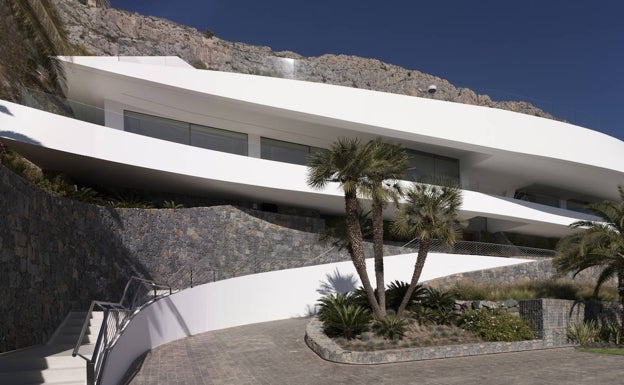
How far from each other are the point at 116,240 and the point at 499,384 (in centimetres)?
1264

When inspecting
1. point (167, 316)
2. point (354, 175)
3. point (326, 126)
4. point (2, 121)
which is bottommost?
point (167, 316)

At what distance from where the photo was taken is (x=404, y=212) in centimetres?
1416

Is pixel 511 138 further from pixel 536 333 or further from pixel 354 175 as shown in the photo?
pixel 354 175

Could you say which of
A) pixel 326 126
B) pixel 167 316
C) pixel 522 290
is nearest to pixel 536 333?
pixel 522 290

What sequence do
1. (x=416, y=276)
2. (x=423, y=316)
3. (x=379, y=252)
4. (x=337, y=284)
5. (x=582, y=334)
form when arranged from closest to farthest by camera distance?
(x=416, y=276)
(x=423, y=316)
(x=379, y=252)
(x=582, y=334)
(x=337, y=284)

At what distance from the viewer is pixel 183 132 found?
19812mm

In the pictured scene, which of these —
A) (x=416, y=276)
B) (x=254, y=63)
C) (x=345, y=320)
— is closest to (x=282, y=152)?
(x=254, y=63)

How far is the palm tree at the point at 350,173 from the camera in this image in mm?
13133

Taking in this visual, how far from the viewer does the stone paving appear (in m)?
9.23

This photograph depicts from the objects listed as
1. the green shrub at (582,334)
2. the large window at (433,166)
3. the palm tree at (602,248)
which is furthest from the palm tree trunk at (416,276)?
the large window at (433,166)

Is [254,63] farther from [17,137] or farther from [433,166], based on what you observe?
[433,166]

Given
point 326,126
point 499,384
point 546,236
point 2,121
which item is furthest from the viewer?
point 546,236

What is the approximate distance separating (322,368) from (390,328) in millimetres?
2739

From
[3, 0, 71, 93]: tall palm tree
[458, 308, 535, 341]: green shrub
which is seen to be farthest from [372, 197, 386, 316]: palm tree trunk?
[3, 0, 71, 93]: tall palm tree
